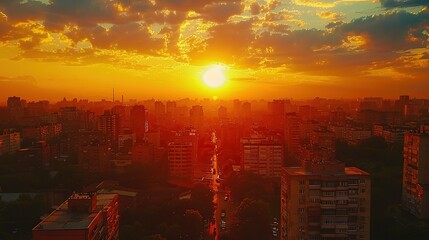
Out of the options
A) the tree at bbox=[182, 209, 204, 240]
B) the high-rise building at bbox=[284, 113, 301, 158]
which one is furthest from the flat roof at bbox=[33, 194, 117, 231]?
the high-rise building at bbox=[284, 113, 301, 158]

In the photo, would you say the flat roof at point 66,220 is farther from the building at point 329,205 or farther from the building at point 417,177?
the building at point 417,177

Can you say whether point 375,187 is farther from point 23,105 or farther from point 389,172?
point 23,105

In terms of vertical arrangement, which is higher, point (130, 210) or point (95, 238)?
point (95, 238)

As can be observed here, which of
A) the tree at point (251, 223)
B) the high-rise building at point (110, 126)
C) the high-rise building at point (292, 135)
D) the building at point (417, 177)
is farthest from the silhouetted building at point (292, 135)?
the tree at point (251, 223)

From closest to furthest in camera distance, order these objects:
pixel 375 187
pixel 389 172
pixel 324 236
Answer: pixel 324 236 → pixel 375 187 → pixel 389 172

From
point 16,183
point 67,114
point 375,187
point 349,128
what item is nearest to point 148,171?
point 16,183

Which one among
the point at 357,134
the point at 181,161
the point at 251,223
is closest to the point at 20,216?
the point at 251,223

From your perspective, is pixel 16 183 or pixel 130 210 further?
pixel 16 183
